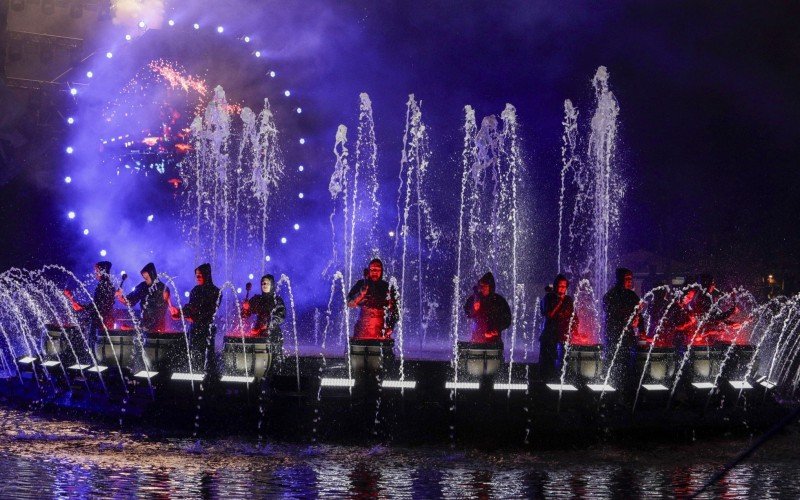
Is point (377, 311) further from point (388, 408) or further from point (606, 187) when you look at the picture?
point (606, 187)

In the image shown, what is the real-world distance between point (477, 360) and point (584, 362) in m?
1.69

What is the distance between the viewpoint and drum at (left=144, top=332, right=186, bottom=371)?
12414 mm

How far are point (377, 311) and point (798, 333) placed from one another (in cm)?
1500

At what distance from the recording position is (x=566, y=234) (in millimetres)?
34219

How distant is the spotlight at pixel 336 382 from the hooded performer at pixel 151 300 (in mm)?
4030

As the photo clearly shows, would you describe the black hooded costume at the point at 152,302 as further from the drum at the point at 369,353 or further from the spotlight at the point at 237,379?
the drum at the point at 369,353

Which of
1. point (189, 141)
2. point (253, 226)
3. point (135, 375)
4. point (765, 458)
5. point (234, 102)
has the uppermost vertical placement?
point (234, 102)

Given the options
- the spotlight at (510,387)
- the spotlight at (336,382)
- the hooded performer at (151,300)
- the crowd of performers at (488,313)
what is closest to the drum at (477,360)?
the crowd of performers at (488,313)

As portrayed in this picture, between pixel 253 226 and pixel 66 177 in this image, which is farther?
pixel 253 226

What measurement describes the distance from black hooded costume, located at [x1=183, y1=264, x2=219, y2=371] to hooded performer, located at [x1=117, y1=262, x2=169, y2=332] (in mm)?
1005

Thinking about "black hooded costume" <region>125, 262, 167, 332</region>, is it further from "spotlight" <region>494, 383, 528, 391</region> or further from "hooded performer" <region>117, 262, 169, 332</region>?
"spotlight" <region>494, 383, 528, 391</region>

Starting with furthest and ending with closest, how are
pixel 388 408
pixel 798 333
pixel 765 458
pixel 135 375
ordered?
pixel 798 333 < pixel 135 375 < pixel 388 408 < pixel 765 458

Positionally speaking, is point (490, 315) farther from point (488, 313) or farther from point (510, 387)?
point (510, 387)

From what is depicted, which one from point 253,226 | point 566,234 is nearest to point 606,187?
point 566,234
